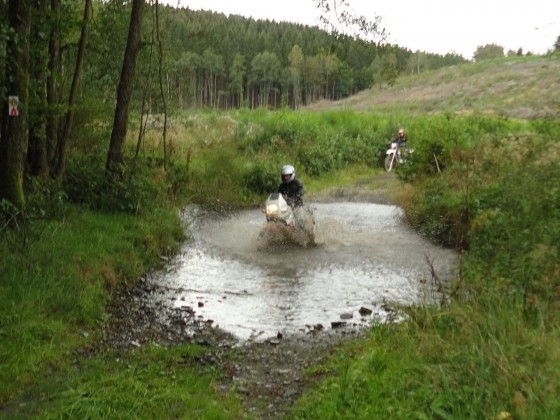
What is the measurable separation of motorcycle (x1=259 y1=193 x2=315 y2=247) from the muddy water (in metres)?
0.33

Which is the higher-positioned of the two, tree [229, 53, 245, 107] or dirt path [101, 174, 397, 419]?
tree [229, 53, 245, 107]

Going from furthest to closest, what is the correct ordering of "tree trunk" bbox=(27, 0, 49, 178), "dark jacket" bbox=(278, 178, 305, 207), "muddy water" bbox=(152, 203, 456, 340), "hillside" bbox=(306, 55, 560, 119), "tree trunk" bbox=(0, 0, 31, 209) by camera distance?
"hillside" bbox=(306, 55, 560, 119) < "dark jacket" bbox=(278, 178, 305, 207) < "tree trunk" bbox=(27, 0, 49, 178) < "tree trunk" bbox=(0, 0, 31, 209) < "muddy water" bbox=(152, 203, 456, 340)

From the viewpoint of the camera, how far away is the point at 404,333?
272 inches

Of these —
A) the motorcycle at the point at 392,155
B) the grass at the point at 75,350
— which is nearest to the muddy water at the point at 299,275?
the grass at the point at 75,350

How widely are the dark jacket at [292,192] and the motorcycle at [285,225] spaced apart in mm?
174

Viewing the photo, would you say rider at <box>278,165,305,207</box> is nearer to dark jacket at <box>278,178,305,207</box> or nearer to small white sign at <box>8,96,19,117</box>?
dark jacket at <box>278,178,305,207</box>

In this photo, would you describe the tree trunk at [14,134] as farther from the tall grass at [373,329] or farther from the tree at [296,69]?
the tree at [296,69]

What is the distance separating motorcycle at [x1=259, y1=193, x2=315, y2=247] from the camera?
14.7 m

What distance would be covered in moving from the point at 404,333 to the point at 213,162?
1690 cm

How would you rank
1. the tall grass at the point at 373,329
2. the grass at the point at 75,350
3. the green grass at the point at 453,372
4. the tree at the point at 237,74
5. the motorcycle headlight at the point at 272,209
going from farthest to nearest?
1. the tree at the point at 237,74
2. the motorcycle headlight at the point at 272,209
3. the grass at the point at 75,350
4. the tall grass at the point at 373,329
5. the green grass at the point at 453,372

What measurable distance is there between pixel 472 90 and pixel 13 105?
59410mm

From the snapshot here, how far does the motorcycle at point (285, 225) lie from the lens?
48.1ft

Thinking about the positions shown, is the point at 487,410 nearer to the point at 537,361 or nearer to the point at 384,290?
the point at 537,361

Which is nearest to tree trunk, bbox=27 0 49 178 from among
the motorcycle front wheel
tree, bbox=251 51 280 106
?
the motorcycle front wheel
